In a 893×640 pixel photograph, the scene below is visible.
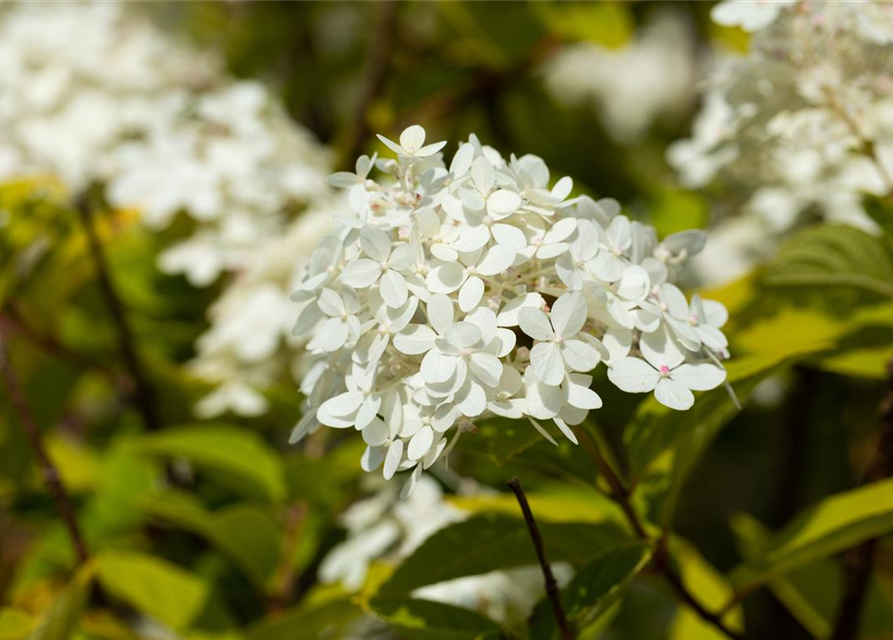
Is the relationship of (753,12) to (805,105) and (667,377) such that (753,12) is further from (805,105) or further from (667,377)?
(667,377)

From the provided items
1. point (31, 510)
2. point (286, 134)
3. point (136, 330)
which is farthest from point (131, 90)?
point (31, 510)

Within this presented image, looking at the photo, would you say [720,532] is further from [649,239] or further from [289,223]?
[649,239]

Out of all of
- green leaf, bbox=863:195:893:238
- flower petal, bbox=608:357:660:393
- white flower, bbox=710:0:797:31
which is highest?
white flower, bbox=710:0:797:31

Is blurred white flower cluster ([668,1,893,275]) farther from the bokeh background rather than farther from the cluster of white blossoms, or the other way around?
the cluster of white blossoms

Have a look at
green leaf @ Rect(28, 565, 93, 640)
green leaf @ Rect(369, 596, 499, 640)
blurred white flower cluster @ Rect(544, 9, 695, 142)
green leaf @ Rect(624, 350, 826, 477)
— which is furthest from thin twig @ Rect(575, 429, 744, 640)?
blurred white flower cluster @ Rect(544, 9, 695, 142)

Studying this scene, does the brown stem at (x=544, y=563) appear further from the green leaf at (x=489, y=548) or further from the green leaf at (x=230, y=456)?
the green leaf at (x=230, y=456)

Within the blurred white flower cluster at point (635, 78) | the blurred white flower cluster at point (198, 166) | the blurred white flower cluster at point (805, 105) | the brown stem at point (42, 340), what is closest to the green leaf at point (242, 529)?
the blurred white flower cluster at point (198, 166)
